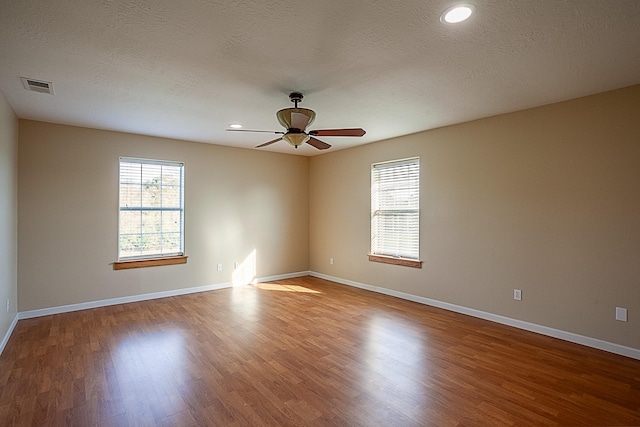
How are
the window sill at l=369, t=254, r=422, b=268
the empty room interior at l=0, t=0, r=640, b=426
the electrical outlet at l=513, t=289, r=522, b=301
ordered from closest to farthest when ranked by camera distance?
1. the empty room interior at l=0, t=0, r=640, b=426
2. the electrical outlet at l=513, t=289, r=522, b=301
3. the window sill at l=369, t=254, r=422, b=268

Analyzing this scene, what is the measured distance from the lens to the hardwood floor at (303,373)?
2203 millimetres

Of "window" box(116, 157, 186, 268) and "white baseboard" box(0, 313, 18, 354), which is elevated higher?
"window" box(116, 157, 186, 268)

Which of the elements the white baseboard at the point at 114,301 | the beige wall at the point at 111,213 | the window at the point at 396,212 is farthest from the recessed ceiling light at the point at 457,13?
the white baseboard at the point at 114,301

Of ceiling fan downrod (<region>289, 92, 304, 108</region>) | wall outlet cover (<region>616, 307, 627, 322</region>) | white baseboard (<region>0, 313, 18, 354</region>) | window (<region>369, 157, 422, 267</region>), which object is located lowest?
white baseboard (<region>0, 313, 18, 354</region>)

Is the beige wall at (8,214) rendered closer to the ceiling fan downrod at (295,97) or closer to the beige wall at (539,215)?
the ceiling fan downrod at (295,97)

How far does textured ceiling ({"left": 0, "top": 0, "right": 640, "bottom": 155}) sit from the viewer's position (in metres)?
1.95

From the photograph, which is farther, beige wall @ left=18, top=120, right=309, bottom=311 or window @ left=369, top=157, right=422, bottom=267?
window @ left=369, top=157, right=422, bottom=267

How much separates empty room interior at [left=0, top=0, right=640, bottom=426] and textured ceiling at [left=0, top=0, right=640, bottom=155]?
0.08 ft

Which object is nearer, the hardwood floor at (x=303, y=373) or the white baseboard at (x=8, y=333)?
the hardwood floor at (x=303, y=373)

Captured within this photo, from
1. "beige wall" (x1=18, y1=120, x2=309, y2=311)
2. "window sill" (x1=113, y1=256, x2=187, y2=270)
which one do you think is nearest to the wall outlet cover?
"beige wall" (x1=18, y1=120, x2=309, y2=311)

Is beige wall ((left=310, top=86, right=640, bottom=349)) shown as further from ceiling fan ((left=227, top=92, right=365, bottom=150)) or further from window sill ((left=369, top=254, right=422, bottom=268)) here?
ceiling fan ((left=227, top=92, right=365, bottom=150))

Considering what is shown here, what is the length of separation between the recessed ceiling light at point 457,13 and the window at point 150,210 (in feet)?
14.8

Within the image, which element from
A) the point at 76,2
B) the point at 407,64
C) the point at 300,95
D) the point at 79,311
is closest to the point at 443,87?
the point at 407,64

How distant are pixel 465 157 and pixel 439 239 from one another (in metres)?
1.15
